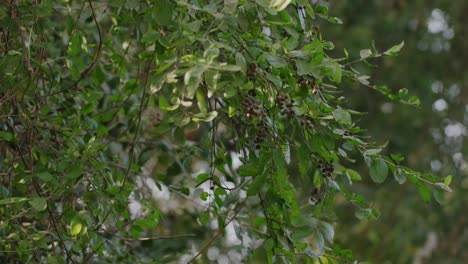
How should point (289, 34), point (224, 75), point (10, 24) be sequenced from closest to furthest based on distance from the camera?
point (224, 75), point (289, 34), point (10, 24)

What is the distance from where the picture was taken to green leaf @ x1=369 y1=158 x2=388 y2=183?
1386 millimetres

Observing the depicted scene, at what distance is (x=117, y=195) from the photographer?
1537 millimetres

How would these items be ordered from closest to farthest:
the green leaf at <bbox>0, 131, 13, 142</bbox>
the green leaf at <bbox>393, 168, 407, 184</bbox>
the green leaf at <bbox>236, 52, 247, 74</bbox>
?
1. the green leaf at <bbox>236, 52, 247, 74</bbox>
2. the green leaf at <bbox>393, 168, 407, 184</bbox>
3. the green leaf at <bbox>0, 131, 13, 142</bbox>

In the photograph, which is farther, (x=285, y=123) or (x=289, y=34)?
(x=285, y=123)

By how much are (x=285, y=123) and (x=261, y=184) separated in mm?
310

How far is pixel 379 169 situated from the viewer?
1.39 meters

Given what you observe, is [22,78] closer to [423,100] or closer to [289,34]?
[289,34]

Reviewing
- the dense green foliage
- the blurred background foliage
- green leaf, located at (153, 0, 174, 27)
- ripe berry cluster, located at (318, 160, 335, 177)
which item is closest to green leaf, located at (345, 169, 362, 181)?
the dense green foliage

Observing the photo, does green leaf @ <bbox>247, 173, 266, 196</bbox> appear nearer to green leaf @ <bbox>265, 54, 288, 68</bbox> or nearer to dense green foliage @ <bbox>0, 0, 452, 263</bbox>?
dense green foliage @ <bbox>0, 0, 452, 263</bbox>

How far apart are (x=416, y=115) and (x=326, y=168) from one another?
3530mm

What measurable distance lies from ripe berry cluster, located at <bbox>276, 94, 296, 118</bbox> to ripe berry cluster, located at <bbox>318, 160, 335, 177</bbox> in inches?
6.0

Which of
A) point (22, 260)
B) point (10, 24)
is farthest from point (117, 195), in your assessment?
point (10, 24)

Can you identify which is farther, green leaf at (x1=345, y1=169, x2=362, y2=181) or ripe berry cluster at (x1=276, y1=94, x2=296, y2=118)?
green leaf at (x1=345, y1=169, x2=362, y2=181)

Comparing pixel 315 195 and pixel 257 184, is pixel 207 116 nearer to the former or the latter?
pixel 257 184
